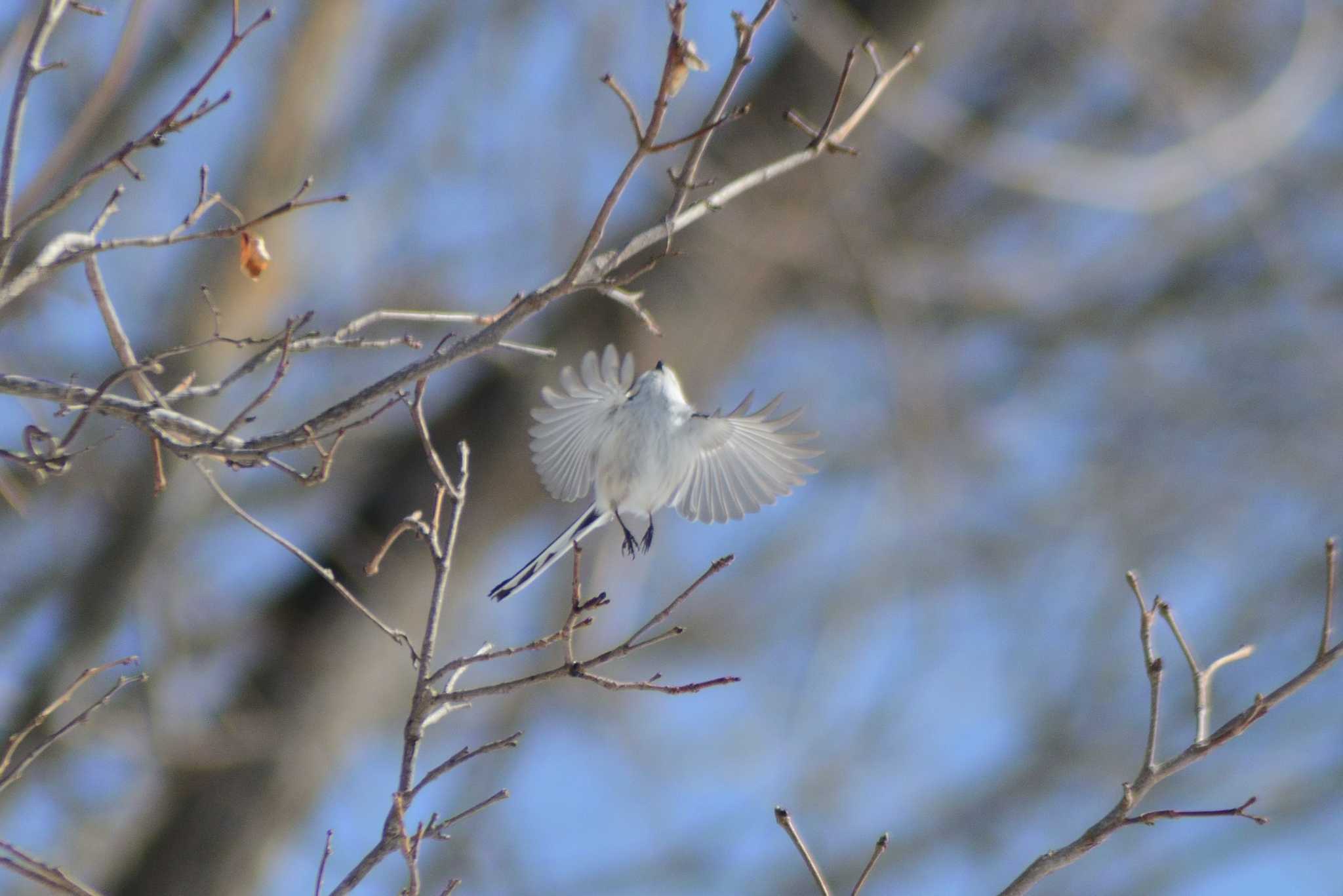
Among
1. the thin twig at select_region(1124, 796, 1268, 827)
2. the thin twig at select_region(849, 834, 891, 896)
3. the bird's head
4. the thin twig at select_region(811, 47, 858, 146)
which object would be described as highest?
the bird's head

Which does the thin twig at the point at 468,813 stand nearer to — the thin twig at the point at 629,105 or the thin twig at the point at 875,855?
the thin twig at the point at 875,855

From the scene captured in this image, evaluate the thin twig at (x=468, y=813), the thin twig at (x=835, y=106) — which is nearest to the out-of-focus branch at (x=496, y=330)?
the thin twig at (x=835, y=106)

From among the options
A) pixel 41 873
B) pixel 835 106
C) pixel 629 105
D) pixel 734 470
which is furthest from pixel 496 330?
pixel 734 470

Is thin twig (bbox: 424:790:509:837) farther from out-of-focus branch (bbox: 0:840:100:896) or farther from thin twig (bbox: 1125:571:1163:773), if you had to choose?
thin twig (bbox: 1125:571:1163:773)

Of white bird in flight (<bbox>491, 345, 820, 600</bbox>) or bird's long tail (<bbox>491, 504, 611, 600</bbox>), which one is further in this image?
white bird in flight (<bbox>491, 345, 820, 600</bbox>)

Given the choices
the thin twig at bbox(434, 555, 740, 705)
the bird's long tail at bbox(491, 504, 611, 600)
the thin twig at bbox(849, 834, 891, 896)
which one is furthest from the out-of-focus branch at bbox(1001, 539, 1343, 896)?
the bird's long tail at bbox(491, 504, 611, 600)

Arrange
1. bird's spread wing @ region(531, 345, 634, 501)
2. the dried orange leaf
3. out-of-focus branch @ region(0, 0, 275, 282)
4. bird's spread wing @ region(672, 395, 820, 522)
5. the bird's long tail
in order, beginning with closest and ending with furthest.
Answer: out-of-focus branch @ region(0, 0, 275, 282) < the dried orange leaf < the bird's long tail < bird's spread wing @ region(531, 345, 634, 501) < bird's spread wing @ region(672, 395, 820, 522)

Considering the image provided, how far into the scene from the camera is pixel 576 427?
6.72 feet

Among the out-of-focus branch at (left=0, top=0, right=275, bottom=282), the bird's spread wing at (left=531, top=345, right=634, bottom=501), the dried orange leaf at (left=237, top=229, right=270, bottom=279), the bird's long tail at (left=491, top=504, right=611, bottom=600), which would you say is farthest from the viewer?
the bird's spread wing at (left=531, top=345, right=634, bottom=501)

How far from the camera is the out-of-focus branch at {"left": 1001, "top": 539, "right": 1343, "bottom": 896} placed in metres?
1.21

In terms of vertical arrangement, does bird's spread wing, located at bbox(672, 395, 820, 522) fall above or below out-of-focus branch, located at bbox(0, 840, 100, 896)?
above

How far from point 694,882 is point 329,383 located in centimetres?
399

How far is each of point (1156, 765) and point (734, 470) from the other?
948 mm

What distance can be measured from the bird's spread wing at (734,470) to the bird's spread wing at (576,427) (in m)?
0.14
